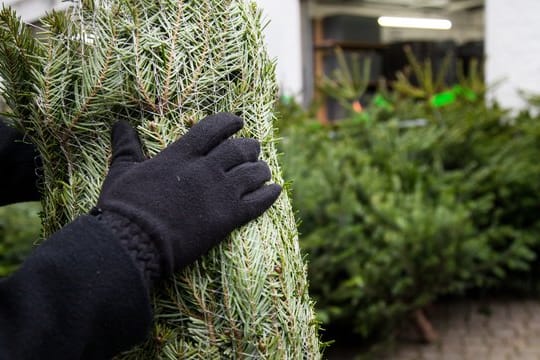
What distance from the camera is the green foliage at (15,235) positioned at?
3051mm

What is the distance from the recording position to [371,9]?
39.0 feet

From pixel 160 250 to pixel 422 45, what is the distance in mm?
9848

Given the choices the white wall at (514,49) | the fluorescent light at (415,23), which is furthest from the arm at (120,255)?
the fluorescent light at (415,23)

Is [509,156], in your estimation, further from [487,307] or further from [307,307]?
[307,307]

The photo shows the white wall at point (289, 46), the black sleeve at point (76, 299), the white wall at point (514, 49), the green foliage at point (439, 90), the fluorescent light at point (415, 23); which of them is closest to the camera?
the black sleeve at point (76, 299)

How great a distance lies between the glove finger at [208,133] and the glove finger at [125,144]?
7cm

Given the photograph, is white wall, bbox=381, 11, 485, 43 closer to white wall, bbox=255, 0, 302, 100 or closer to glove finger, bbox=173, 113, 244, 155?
white wall, bbox=255, 0, 302, 100

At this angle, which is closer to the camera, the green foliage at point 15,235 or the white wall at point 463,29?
the green foliage at point 15,235

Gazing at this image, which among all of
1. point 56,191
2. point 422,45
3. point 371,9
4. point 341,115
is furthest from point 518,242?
point 371,9

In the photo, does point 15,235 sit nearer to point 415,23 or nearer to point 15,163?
point 15,163

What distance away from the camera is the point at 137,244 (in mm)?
1026

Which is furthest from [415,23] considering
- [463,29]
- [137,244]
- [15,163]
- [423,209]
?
[137,244]

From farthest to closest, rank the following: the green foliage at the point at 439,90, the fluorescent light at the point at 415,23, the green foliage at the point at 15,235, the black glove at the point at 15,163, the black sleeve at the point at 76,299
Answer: the fluorescent light at the point at 415,23
the green foliage at the point at 439,90
the green foliage at the point at 15,235
the black glove at the point at 15,163
the black sleeve at the point at 76,299

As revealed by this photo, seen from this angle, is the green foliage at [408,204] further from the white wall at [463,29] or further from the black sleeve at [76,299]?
the white wall at [463,29]
